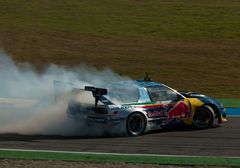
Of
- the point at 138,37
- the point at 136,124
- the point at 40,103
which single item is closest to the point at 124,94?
the point at 136,124

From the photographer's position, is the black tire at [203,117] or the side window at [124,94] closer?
the side window at [124,94]

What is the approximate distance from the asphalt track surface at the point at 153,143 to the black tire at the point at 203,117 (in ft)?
1.17

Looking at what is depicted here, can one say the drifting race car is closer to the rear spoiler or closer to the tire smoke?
the rear spoiler

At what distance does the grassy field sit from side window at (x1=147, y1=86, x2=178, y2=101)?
36.7 ft

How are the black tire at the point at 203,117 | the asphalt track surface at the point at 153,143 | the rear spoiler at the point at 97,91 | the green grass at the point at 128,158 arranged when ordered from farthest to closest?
the black tire at the point at 203,117 < the rear spoiler at the point at 97,91 < the asphalt track surface at the point at 153,143 < the green grass at the point at 128,158

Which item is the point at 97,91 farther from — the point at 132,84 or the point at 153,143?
the point at 153,143

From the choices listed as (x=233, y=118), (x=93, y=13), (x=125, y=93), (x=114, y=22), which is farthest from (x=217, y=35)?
(x=125, y=93)

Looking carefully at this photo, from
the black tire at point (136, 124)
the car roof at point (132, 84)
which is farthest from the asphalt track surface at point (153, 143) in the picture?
the car roof at point (132, 84)

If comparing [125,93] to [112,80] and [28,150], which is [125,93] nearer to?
[112,80]

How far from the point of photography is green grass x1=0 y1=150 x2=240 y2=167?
35.7ft

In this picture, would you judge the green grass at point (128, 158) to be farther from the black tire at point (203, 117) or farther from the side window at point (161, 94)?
the black tire at point (203, 117)

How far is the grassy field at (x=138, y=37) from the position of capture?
32.0 meters

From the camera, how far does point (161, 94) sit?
15.1m

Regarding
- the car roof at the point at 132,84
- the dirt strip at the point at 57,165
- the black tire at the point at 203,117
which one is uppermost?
the car roof at the point at 132,84
